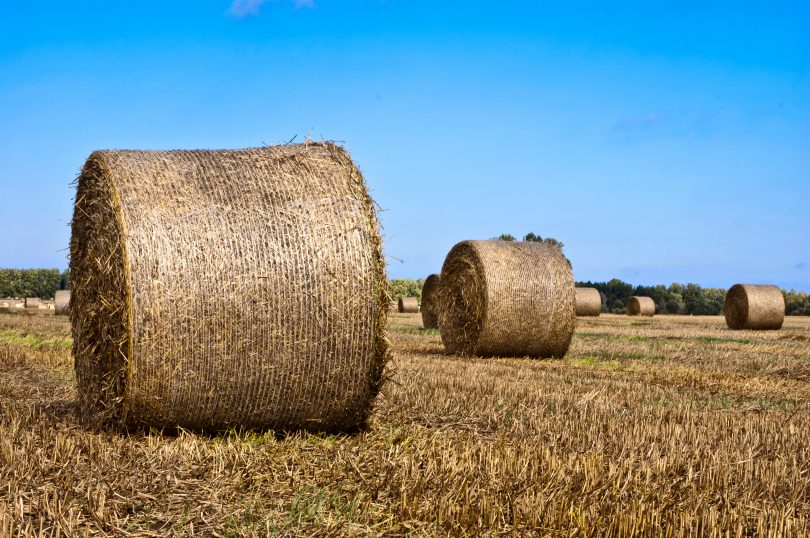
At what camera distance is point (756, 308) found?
23891 millimetres

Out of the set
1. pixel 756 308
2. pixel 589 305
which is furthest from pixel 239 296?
pixel 589 305

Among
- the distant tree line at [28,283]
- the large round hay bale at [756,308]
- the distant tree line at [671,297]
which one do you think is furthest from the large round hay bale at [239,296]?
the distant tree line at [28,283]

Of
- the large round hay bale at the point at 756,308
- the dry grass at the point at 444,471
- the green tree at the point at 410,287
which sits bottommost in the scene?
the dry grass at the point at 444,471

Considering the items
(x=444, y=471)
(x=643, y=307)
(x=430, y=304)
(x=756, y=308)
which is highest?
(x=430, y=304)

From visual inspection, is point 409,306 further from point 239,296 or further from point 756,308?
point 239,296

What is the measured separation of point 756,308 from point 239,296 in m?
21.2

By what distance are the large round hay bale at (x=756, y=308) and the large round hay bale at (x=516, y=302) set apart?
12.5 meters

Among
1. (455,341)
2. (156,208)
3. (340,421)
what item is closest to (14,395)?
(156,208)

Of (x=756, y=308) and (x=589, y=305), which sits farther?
(x=589, y=305)

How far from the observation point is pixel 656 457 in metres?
5.38

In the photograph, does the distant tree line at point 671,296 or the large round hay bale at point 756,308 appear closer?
the large round hay bale at point 756,308

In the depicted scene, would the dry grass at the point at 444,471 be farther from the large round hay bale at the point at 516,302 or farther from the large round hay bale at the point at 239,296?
the large round hay bale at the point at 516,302

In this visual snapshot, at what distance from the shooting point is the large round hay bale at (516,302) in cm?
1309

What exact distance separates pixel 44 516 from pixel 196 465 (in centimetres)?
107
